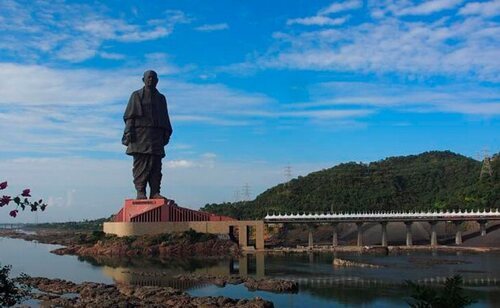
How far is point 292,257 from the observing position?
58.8 m

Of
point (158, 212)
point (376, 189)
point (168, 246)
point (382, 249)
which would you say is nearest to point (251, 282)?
point (168, 246)

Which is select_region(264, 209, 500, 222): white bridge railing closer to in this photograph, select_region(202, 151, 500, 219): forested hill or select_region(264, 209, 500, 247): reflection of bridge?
select_region(264, 209, 500, 247): reflection of bridge

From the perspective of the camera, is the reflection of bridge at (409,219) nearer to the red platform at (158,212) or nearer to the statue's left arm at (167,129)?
the red platform at (158,212)

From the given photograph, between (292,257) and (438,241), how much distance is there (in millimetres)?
25804

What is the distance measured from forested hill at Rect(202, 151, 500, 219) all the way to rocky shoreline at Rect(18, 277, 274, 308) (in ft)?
200

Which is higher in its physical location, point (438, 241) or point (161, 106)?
point (161, 106)

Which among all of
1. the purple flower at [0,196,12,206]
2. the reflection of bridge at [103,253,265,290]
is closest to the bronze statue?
the reflection of bridge at [103,253,265,290]

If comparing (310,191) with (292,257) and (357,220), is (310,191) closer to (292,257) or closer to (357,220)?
(357,220)

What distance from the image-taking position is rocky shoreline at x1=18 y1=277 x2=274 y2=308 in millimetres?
29422

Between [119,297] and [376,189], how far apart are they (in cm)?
8676

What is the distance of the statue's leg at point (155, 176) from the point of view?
70250 mm

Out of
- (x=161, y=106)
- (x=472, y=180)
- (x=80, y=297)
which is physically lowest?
(x=80, y=297)

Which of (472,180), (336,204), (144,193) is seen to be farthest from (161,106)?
(472,180)

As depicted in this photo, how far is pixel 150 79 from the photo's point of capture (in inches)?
2739
